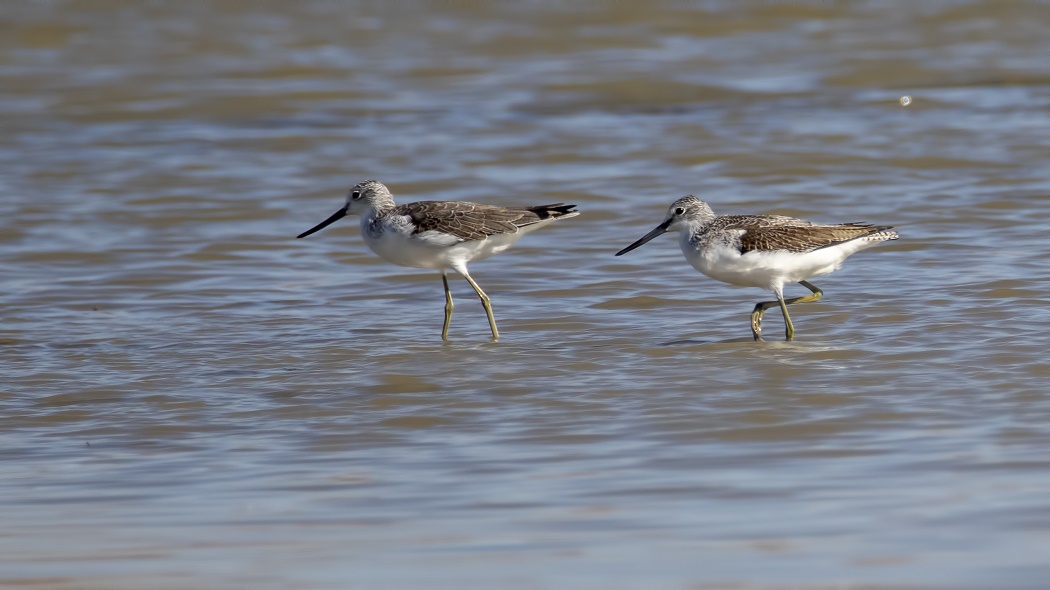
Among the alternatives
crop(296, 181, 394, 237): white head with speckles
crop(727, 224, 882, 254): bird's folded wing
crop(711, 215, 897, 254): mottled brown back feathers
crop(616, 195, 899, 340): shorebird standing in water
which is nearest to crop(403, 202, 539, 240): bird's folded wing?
crop(296, 181, 394, 237): white head with speckles

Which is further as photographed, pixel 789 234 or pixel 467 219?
pixel 467 219

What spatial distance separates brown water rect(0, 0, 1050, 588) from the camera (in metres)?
5.45

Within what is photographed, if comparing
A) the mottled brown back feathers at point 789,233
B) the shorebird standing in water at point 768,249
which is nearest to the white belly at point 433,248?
the shorebird standing in water at point 768,249

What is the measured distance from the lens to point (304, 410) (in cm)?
757

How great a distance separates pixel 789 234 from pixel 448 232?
A: 7.00 feet

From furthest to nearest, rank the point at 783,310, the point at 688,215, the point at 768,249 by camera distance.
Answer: the point at 688,215 → the point at 783,310 → the point at 768,249

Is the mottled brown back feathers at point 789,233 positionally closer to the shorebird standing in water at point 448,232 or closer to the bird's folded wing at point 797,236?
the bird's folded wing at point 797,236

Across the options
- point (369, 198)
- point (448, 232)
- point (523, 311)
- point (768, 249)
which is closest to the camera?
point (768, 249)

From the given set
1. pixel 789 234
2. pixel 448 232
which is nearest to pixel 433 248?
pixel 448 232

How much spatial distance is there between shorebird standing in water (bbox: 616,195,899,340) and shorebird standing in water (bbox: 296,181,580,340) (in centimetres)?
99

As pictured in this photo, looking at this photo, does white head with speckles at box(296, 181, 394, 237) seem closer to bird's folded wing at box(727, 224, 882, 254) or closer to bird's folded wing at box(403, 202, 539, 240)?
bird's folded wing at box(403, 202, 539, 240)

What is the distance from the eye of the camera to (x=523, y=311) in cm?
1004

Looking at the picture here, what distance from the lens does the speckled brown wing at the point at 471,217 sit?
9.62 meters

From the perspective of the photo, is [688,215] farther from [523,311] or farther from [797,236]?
[523,311]
